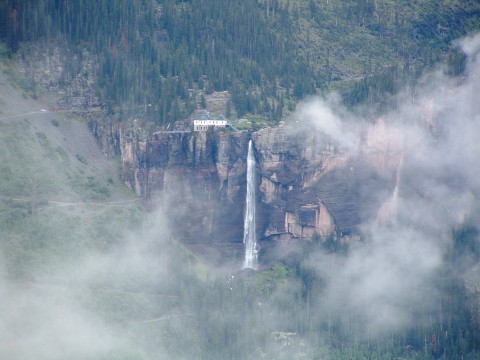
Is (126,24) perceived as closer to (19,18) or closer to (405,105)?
(19,18)

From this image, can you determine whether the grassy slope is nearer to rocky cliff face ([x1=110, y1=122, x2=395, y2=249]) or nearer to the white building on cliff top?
rocky cliff face ([x1=110, y1=122, x2=395, y2=249])

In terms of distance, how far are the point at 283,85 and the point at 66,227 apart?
125ft

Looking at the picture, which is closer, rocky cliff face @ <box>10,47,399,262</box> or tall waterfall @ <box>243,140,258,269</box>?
rocky cliff face @ <box>10,47,399,262</box>

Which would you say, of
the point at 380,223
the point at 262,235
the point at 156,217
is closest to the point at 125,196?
the point at 156,217

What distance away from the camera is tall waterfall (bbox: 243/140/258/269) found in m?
186

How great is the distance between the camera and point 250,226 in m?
187

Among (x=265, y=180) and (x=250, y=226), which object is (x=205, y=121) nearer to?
(x=265, y=180)

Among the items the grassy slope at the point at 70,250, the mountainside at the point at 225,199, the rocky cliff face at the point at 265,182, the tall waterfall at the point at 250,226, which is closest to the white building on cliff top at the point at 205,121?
the mountainside at the point at 225,199

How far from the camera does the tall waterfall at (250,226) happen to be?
18575 cm

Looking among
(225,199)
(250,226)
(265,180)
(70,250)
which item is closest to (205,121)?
(225,199)

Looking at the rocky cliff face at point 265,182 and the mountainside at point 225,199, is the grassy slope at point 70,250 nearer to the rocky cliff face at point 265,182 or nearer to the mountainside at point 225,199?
the mountainside at point 225,199

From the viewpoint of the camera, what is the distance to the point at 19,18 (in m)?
195

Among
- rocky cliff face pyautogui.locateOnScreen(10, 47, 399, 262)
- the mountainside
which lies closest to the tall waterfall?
the mountainside

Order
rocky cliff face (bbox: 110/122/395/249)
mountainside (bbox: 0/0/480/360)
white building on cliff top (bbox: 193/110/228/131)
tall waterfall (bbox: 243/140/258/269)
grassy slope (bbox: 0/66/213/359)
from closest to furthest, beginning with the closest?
1. grassy slope (bbox: 0/66/213/359)
2. mountainside (bbox: 0/0/480/360)
3. rocky cliff face (bbox: 110/122/395/249)
4. white building on cliff top (bbox: 193/110/228/131)
5. tall waterfall (bbox: 243/140/258/269)
